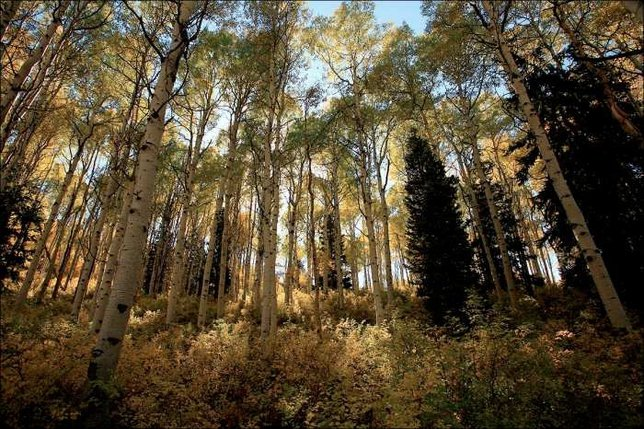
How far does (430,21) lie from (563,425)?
12.7 metres

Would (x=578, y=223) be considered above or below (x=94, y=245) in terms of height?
below

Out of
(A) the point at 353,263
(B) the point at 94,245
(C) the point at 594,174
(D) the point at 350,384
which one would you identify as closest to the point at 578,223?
→ (C) the point at 594,174

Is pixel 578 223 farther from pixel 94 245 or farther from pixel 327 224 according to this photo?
pixel 327 224

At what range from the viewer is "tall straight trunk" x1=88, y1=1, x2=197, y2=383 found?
373 cm

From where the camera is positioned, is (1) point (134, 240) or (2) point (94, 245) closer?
(1) point (134, 240)

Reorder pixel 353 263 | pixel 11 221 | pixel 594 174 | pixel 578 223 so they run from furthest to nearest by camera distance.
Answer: pixel 353 263 → pixel 11 221 → pixel 594 174 → pixel 578 223

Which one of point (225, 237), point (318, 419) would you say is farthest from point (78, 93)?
point (318, 419)

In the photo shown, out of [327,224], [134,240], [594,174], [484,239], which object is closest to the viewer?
[134,240]

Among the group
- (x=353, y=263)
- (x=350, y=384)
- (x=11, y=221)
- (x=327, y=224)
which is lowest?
(x=350, y=384)

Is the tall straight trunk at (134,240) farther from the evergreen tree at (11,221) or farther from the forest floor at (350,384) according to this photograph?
the evergreen tree at (11,221)

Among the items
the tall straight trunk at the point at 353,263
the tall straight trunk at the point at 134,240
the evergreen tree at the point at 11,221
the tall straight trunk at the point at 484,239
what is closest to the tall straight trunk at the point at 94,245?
the evergreen tree at the point at 11,221

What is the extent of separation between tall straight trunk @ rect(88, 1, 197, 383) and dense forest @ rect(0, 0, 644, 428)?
0.08 ft

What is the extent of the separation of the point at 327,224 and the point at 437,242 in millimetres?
10832

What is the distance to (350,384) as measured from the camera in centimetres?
478
